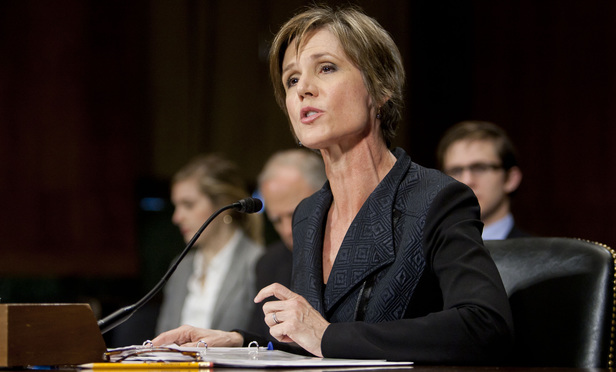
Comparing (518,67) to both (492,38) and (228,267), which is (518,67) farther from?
Answer: (228,267)

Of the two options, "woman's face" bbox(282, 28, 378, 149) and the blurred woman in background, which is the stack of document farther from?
the blurred woman in background

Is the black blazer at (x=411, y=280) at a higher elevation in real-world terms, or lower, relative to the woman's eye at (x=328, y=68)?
lower

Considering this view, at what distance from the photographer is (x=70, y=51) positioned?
525 centimetres

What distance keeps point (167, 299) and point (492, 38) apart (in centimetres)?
270

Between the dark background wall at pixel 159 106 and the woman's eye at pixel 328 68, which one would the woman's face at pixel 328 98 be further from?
the dark background wall at pixel 159 106

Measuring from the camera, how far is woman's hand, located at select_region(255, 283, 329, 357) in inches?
54.5

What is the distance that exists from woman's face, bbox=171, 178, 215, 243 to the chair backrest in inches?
103

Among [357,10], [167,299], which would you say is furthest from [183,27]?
[357,10]

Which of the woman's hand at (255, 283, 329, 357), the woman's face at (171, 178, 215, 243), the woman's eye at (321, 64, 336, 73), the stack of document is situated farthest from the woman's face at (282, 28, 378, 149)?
the woman's face at (171, 178, 215, 243)

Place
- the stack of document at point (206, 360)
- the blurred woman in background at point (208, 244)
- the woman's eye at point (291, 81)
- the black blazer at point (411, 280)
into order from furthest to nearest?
1. the blurred woman in background at point (208, 244)
2. the woman's eye at point (291, 81)
3. the black blazer at point (411, 280)
4. the stack of document at point (206, 360)

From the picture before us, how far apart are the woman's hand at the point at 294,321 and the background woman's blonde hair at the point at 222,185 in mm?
2760

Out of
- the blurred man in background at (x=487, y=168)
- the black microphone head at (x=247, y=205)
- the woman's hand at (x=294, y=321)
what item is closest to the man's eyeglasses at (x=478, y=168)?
the blurred man in background at (x=487, y=168)

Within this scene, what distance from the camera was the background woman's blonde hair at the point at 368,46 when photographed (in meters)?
1.73

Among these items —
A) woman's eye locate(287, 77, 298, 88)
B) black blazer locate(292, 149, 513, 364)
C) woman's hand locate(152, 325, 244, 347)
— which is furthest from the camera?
woman's eye locate(287, 77, 298, 88)
